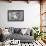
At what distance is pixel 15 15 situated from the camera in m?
6.09

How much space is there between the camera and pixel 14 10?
605cm

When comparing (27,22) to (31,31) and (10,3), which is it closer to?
(31,31)

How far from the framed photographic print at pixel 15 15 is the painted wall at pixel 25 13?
16 cm

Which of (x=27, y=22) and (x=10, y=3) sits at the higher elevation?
(x=10, y=3)

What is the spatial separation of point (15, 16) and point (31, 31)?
4.23 ft

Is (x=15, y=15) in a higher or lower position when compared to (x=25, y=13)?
lower

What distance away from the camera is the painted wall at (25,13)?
603 centimetres

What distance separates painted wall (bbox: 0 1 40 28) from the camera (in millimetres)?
6027

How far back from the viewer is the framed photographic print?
6.04 meters

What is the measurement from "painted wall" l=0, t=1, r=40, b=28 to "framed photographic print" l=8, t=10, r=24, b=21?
0.53 feet

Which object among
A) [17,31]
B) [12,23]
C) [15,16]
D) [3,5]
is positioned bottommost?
[17,31]

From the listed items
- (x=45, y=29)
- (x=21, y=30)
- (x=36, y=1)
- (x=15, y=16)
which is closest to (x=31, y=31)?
(x=21, y=30)

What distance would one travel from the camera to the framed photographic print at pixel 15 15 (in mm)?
6035

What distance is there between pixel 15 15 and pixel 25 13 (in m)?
0.55
